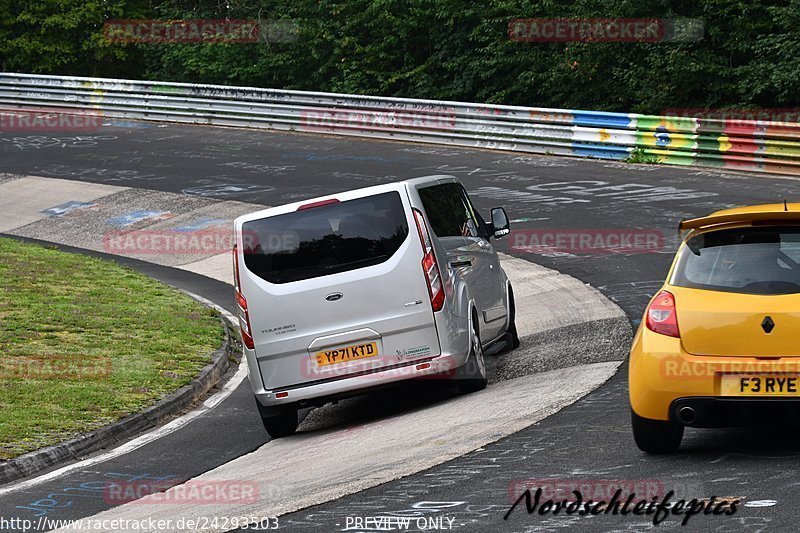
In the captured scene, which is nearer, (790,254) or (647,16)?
(790,254)

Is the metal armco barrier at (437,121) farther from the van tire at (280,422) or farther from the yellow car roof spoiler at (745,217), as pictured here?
the yellow car roof spoiler at (745,217)

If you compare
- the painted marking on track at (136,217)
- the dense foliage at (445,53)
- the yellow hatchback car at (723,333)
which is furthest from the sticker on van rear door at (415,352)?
the dense foliage at (445,53)

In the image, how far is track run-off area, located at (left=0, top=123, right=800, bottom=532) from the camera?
278 inches

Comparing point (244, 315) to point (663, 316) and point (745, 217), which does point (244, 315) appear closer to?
point (663, 316)

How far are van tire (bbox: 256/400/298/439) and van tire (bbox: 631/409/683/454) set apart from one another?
3.46m

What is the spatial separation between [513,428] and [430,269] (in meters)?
1.76

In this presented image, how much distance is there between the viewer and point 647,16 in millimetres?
29641

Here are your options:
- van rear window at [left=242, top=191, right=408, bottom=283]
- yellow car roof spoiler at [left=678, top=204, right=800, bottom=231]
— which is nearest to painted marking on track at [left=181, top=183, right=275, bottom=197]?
van rear window at [left=242, top=191, right=408, bottom=283]

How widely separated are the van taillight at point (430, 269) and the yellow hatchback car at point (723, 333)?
258 cm

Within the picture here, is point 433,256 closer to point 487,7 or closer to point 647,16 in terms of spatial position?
point 647,16

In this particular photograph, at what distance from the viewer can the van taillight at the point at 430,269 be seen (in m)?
10.0

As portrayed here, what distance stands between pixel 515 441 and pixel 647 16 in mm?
22957

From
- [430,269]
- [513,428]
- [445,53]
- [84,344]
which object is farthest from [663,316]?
[445,53]

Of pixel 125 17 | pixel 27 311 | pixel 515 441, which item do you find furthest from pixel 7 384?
pixel 125 17
